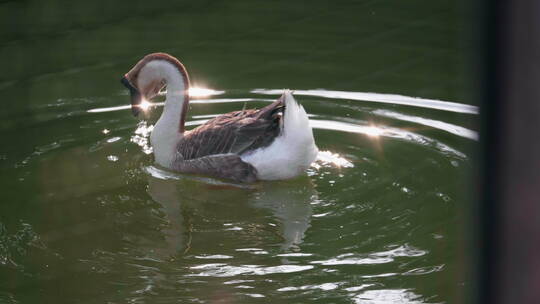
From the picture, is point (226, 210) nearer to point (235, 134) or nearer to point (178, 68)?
point (235, 134)

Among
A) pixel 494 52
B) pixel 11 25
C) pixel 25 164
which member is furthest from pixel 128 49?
pixel 494 52

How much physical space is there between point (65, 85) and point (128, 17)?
2.07 metres

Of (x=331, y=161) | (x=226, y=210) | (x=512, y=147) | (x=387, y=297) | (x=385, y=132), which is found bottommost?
(x=387, y=297)

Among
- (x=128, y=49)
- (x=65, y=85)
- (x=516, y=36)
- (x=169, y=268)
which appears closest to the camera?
(x=516, y=36)

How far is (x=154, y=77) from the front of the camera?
5.39m

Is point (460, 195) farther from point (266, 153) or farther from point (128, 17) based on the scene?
point (128, 17)

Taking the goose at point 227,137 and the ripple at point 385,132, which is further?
the ripple at point 385,132

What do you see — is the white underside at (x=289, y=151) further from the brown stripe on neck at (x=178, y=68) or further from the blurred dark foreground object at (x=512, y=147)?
the blurred dark foreground object at (x=512, y=147)

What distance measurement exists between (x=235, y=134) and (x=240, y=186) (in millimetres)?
326

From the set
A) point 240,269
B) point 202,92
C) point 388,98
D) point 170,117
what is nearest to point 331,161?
point 170,117

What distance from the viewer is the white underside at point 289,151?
4.62m

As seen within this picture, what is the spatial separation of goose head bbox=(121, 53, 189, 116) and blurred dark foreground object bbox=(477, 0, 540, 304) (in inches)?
193

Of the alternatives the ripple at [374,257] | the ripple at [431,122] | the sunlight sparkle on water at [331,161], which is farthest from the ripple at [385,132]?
the ripple at [374,257]

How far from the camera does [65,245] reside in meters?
4.25
